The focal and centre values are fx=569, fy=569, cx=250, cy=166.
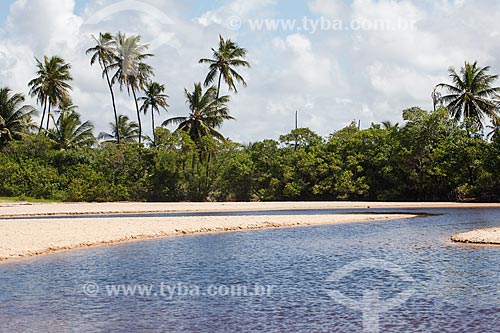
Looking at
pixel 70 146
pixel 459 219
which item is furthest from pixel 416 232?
pixel 70 146

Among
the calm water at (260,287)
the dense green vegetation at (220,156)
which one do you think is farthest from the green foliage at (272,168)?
the calm water at (260,287)

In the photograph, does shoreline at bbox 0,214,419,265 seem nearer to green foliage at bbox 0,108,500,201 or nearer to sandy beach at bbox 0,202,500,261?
sandy beach at bbox 0,202,500,261

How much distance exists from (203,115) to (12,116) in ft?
68.2

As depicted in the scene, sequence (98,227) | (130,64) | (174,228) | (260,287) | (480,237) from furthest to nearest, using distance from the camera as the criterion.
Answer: (130,64) < (174,228) < (98,227) < (480,237) < (260,287)

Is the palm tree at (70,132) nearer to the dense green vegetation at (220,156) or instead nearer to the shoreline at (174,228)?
the dense green vegetation at (220,156)

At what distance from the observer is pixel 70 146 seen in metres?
60.9

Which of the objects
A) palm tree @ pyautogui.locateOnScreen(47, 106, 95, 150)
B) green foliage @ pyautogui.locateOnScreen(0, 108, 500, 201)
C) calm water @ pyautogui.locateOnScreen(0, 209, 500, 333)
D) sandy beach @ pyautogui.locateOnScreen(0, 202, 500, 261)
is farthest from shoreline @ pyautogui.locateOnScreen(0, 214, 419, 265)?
palm tree @ pyautogui.locateOnScreen(47, 106, 95, 150)

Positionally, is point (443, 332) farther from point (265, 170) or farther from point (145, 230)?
point (265, 170)

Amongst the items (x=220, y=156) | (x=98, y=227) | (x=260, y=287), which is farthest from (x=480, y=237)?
(x=220, y=156)

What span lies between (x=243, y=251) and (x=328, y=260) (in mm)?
3810

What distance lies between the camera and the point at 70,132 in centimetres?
6097

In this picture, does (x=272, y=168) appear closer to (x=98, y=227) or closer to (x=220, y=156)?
(x=220, y=156)

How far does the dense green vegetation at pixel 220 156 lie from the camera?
54.7 metres

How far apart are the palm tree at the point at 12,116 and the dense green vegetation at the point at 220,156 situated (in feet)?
0.38
